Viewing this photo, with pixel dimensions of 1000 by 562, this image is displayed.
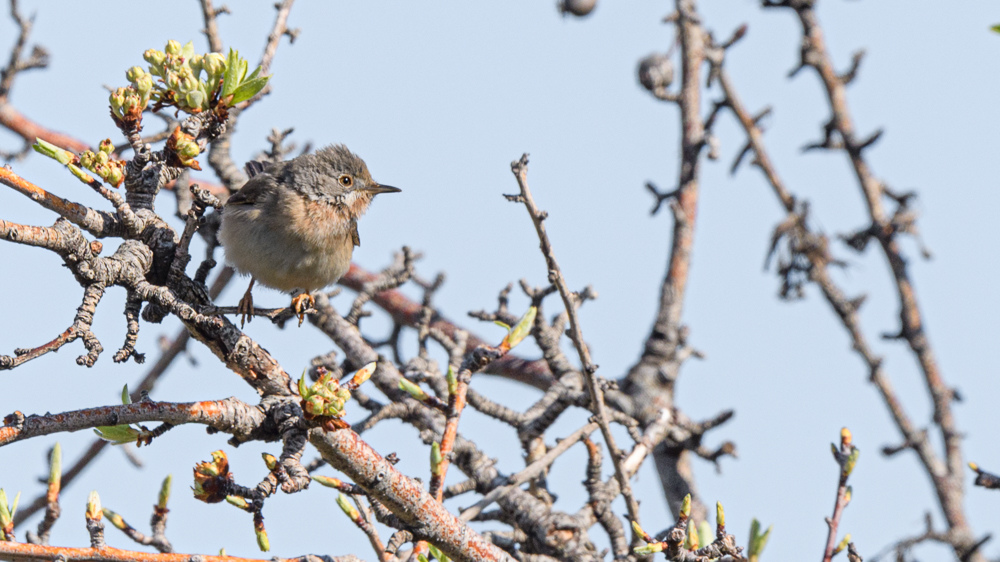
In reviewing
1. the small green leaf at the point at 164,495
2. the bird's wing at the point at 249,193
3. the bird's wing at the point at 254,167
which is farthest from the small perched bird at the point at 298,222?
the small green leaf at the point at 164,495

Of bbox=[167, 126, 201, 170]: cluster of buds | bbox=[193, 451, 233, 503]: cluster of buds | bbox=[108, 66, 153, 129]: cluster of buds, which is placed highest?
bbox=[108, 66, 153, 129]: cluster of buds

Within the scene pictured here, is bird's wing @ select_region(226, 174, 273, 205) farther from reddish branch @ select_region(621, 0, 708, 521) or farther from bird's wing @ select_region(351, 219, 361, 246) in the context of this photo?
reddish branch @ select_region(621, 0, 708, 521)

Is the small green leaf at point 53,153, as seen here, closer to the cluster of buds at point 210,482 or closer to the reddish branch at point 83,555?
the cluster of buds at point 210,482

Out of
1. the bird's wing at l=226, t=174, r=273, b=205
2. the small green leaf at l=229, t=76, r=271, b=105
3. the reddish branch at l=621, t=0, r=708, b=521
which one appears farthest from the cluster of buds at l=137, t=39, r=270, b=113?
the reddish branch at l=621, t=0, r=708, b=521

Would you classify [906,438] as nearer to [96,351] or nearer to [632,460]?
[632,460]

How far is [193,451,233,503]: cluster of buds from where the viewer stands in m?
2.85

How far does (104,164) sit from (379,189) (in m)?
3.04

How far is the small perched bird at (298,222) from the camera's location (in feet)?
16.3

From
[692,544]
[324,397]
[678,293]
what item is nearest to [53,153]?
[324,397]

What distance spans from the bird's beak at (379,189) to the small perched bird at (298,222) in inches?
2.0

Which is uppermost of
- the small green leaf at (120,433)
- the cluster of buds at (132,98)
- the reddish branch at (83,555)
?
the cluster of buds at (132,98)

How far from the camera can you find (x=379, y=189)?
5793 mm

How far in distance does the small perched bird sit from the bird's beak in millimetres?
51

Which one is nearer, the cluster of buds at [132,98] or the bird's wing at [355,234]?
the cluster of buds at [132,98]
